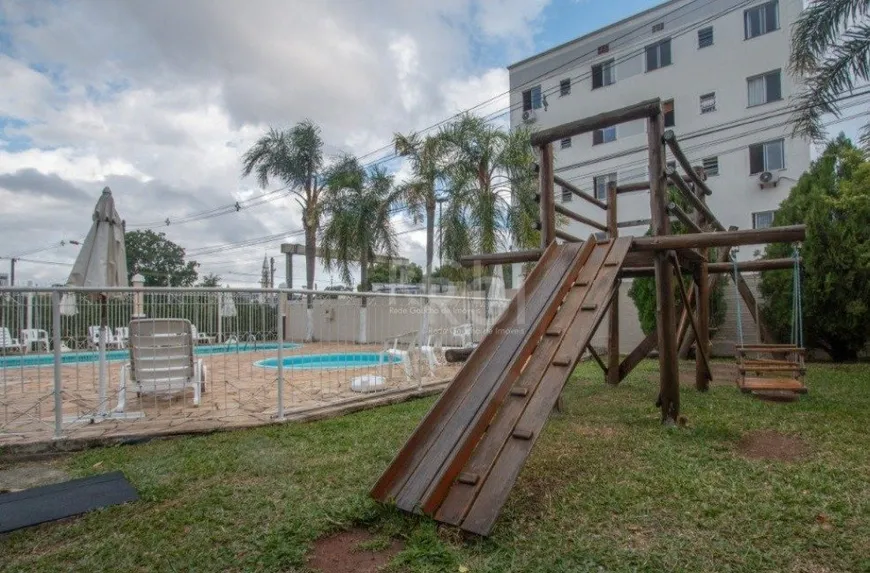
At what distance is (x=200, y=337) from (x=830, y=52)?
32.4ft

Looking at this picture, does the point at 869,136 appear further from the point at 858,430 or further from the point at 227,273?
the point at 227,273

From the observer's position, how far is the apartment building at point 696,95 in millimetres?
16141

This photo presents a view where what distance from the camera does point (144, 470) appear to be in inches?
146

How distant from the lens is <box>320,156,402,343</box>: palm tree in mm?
15977

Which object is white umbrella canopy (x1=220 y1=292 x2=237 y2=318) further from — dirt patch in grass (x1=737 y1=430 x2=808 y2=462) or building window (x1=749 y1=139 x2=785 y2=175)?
building window (x1=749 y1=139 x2=785 y2=175)

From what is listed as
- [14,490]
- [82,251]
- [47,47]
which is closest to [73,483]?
[14,490]

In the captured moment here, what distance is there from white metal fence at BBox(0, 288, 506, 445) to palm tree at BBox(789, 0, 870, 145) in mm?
6454

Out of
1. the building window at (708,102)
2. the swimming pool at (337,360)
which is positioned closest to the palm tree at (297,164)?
the swimming pool at (337,360)

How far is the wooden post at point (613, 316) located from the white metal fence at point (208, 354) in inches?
100

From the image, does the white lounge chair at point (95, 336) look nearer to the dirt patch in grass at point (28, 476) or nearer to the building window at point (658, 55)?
the dirt patch in grass at point (28, 476)

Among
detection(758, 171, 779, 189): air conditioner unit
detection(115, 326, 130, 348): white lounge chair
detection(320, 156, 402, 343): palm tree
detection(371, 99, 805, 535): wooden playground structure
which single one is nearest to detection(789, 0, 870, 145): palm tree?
detection(371, 99, 805, 535): wooden playground structure

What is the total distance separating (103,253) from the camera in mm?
5906

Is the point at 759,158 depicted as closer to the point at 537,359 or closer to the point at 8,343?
the point at 537,359

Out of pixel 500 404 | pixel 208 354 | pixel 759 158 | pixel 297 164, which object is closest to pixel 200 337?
pixel 208 354
